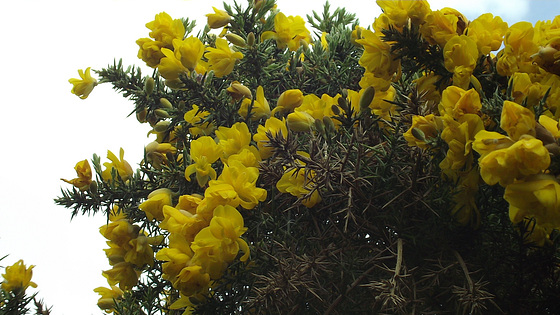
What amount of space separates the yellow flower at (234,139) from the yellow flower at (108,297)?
0.54 metres

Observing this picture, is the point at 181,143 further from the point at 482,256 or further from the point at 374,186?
the point at 482,256

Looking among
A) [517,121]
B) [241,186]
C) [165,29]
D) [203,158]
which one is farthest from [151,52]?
[517,121]

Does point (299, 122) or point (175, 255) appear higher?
point (299, 122)

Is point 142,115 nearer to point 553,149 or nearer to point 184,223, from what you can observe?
point 184,223

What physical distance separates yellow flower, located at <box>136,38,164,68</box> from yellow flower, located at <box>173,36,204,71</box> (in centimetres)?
13

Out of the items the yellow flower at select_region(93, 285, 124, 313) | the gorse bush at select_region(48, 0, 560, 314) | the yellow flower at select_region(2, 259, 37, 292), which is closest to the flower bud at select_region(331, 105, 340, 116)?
the gorse bush at select_region(48, 0, 560, 314)

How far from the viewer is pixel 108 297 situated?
4.44ft

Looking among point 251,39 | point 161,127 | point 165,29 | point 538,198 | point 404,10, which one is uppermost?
point 165,29

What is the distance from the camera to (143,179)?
123 cm

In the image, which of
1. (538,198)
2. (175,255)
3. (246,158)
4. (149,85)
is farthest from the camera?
(149,85)

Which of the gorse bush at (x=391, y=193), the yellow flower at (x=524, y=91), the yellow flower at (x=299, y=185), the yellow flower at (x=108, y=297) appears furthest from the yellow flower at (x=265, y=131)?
the yellow flower at (x=108, y=297)

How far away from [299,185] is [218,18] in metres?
0.67

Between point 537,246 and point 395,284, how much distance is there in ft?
0.74

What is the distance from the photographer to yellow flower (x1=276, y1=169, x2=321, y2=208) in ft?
2.93
